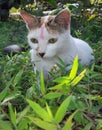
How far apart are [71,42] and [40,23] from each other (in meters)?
0.27

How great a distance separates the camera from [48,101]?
1659 mm

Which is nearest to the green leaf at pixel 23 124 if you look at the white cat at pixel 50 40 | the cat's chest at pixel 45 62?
the white cat at pixel 50 40

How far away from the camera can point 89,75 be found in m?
1.85

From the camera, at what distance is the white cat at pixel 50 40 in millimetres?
2498

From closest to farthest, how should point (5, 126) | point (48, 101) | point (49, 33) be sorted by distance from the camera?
point (5, 126) < point (48, 101) < point (49, 33)

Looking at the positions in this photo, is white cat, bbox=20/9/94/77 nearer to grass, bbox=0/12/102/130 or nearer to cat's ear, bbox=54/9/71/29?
cat's ear, bbox=54/9/71/29

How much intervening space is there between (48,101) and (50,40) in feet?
2.95

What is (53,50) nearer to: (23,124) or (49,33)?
(49,33)

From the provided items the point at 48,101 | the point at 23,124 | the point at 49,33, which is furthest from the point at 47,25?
the point at 23,124

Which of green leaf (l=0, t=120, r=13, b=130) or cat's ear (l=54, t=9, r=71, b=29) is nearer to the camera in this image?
green leaf (l=0, t=120, r=13, b=130)

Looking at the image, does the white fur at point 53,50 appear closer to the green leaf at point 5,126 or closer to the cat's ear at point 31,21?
the cat's ear at point 31,21

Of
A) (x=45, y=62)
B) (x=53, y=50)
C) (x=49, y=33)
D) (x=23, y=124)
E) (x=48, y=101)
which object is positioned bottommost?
(x=45, y=62)

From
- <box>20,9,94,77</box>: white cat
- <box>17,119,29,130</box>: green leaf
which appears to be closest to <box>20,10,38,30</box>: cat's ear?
<box>20,9,94,77</box>: white cat

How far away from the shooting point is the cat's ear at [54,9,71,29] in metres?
2.55
